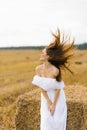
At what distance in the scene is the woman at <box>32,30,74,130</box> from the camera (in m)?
8.53

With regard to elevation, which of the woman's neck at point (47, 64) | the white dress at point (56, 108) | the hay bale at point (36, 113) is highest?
the woman's neck at point (47, 64)

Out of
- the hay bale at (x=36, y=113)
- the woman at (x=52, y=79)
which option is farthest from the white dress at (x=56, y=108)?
the hay bale at (x=36, y=113)

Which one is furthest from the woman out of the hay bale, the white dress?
the hay bale

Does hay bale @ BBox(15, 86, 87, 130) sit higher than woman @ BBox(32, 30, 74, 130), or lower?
lower

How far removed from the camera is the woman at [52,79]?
8.53 metres

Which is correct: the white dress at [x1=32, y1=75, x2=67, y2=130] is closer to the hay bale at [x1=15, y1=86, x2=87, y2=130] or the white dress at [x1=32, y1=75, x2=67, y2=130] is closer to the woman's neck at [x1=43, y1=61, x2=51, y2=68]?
the woman's neck at [x1=43, y1=61, x2=51, y2=68]

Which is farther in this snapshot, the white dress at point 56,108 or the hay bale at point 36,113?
the hay bale at point 36,113

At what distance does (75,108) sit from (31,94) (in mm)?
1145

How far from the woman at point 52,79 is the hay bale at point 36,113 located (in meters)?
2.52

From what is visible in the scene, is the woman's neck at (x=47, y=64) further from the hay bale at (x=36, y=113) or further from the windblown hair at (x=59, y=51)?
the hay bale at (x=36, y=113)

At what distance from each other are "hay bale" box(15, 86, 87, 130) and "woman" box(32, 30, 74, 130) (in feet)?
8.27

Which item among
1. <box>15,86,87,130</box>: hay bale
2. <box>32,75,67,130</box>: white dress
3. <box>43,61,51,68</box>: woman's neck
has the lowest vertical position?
<box>15,86,87,130</box>: hay bale

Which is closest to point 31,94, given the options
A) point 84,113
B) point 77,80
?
point 84,113

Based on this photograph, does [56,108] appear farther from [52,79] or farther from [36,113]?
[36,113]
